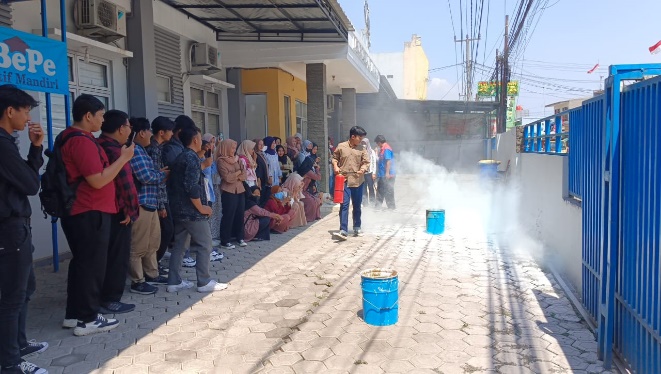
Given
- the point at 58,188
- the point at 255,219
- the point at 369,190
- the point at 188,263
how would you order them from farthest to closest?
the point at 369,190 < the point at 255,219 < the point at 188,263 < the point at 58,188

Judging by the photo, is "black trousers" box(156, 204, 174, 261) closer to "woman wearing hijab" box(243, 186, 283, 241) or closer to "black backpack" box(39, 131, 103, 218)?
"black backpack" box(39, 131, 103, 218)

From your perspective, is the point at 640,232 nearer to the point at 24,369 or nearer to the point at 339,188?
the point at 24,369

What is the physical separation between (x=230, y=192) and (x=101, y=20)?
3.07 m

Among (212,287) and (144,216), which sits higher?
(144,216)

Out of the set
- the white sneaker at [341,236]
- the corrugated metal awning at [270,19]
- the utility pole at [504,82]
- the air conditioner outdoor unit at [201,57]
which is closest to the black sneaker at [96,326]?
the white sneaker at [341,236]

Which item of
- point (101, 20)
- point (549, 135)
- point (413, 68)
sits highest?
point (413, 68)

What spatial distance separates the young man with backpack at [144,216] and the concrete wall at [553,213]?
4404mm

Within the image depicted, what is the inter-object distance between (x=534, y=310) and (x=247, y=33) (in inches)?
348

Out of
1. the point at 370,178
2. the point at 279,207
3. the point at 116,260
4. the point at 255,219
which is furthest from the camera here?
the point at 370,178

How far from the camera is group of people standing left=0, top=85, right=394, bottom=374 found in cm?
317

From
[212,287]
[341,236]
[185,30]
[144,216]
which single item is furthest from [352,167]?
[185,30]

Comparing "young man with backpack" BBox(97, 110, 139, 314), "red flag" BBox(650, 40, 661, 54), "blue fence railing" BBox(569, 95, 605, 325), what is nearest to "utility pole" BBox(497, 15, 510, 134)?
"red flag" BBox(650, 40, 661, 54)

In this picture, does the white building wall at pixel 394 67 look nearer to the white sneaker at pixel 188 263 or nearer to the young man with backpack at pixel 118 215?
the white sneaker at pixel 188 263

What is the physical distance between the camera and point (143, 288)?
5242 millimetres
